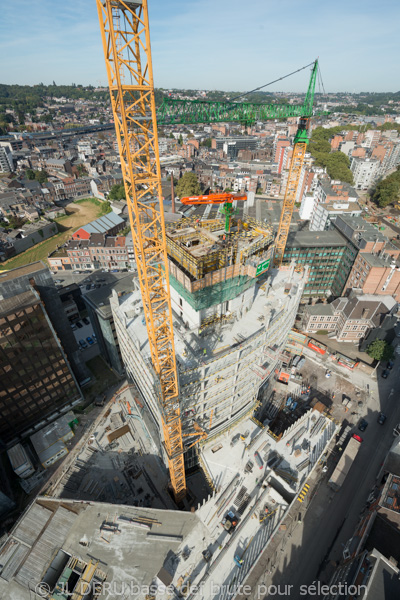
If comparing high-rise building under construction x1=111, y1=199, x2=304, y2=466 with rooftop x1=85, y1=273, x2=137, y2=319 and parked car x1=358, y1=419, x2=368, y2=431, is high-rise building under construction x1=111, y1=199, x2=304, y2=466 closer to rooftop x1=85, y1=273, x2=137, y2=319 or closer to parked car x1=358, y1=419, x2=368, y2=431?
rooftop x1=85, y1=273, x2=137, y2=319

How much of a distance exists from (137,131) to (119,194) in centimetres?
15109

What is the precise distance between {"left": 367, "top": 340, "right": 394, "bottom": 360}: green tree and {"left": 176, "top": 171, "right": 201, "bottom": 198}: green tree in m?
124

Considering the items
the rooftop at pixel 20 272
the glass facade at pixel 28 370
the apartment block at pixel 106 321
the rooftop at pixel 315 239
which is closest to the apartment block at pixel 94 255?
the apartment block at pixel 106 321

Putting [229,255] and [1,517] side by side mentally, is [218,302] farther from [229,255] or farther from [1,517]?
[1,517]

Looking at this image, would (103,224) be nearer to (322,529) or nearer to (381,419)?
(381,419)

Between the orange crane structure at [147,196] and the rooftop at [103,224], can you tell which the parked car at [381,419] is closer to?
the orange crane structure at [147,196]

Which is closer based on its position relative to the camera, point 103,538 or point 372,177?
point 103,538

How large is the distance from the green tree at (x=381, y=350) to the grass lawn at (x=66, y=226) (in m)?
127

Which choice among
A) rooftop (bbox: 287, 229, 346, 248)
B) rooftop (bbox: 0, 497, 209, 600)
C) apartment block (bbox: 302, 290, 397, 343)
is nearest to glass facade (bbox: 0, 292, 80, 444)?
rooftop (bbox: 0, 497, 209, 600)

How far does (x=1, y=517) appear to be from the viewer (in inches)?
1953

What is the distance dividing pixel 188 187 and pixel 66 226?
7172 centimetres

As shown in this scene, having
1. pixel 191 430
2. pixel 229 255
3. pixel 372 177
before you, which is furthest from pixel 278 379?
pixel 372 177

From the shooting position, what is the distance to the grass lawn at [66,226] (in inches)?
4963

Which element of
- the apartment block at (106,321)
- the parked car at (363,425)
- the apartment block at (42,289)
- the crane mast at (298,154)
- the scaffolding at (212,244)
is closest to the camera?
the scaffolding at (212,244)
